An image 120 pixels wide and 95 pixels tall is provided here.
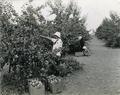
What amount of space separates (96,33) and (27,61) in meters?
20.9

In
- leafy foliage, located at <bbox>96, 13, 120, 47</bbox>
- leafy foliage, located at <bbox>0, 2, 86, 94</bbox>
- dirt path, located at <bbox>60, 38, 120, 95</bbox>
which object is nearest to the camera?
dirt path, located at <bbox>60, 38, 120, 95</bbox>

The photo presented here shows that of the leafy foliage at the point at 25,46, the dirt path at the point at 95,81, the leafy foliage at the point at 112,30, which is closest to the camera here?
the dirt path at the point at 95,81

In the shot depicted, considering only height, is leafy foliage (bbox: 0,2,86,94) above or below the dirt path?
above

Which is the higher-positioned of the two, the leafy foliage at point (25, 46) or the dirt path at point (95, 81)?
the leafy foliage at point (25, 46)

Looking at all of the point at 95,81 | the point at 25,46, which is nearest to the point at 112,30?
the point at 95,81

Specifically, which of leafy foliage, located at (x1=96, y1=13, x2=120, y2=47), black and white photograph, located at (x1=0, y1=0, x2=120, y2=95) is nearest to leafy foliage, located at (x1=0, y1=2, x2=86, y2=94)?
black and white photograph, located at (x1=0, y1=0, x2=120, y2=95)

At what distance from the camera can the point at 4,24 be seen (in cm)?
1049

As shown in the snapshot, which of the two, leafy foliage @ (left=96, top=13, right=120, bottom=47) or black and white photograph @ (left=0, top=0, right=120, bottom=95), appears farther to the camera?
leafy foliage @ (left=96, top=13, right=120, bottom=47)

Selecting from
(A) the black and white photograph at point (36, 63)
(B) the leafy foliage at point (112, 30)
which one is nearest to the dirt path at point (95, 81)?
(A) the black and white photograph at point (36, 63)

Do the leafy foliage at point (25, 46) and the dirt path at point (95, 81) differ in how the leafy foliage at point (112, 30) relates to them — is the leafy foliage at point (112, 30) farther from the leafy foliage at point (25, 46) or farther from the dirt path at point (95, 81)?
the leafy foliage at point (25, 46)

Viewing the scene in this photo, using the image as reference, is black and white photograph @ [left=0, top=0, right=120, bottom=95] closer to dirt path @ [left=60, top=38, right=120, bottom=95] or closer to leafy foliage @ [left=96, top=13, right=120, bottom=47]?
dirt path @ [left=60, top=38, right=120, bottom=95]

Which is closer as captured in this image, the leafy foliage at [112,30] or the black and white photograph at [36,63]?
the black and white photograph at [36,63]

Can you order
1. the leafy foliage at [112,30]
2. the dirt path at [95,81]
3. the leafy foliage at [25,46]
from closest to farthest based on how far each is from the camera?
1. the dirt path at [95,81]
2. the leafy foliage at [25,46]
3. the leafy foliage at [112,30]

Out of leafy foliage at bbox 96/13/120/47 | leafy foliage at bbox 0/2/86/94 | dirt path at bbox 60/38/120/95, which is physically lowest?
dirt path at bbox 60/38/120/95
